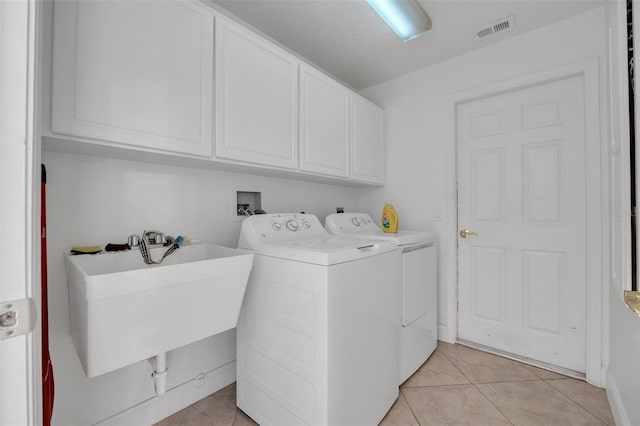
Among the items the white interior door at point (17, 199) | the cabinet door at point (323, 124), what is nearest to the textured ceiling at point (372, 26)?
the cabinet door at point (323, 124)

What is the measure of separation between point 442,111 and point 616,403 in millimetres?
2281

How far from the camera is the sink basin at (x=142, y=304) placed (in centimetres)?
92

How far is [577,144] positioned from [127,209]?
296 cm

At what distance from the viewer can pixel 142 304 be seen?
3.27 ft

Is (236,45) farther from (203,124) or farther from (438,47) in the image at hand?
(438,47)

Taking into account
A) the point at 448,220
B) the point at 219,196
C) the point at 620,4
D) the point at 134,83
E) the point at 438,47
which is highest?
the point at 438,47

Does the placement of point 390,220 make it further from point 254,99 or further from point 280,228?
point 254,99

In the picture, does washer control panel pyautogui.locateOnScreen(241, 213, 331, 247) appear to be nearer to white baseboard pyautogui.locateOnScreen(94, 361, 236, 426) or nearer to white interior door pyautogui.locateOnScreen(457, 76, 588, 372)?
white baseboard pyautogui.locateOnScreen(94, 361, 236, 426)

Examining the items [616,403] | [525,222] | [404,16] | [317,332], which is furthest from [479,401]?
[404,16]

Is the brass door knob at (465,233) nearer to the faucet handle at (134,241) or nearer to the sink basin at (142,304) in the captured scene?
the sink basin at (142,304)

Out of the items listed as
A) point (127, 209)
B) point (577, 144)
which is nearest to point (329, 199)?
point (127, 209)

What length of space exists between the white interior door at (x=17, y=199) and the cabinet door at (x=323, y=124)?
142cm

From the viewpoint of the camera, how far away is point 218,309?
125 cm

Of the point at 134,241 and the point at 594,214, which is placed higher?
the point at 594,214
